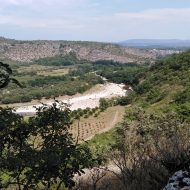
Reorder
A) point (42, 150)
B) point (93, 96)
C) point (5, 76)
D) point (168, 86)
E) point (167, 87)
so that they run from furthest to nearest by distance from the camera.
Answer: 1. point (93, 96)
2. point (168, 86)
3. point (167, 87)
4. point (42, 150)
5. point (5, 76)

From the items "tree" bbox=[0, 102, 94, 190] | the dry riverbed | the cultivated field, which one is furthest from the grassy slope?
"tree" bbox=[0, 102, 94, 190]

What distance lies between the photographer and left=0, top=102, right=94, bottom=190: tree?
698 centimetres

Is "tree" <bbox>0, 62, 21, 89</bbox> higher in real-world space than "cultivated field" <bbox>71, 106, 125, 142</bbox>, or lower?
higher

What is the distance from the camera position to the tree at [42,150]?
6.98 m

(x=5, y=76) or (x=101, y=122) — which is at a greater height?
(x=5, y=76)

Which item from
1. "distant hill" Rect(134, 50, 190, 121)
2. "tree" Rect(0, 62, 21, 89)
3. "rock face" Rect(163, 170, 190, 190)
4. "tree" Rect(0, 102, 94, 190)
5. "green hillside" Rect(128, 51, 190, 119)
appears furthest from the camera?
"green hillside" Rect(128, 51, 190, 119)

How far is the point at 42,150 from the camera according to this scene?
7277 mm

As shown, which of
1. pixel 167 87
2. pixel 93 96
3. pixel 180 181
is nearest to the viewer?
pixel 180 181

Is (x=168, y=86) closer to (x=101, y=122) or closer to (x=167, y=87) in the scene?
(x=167, y=87)

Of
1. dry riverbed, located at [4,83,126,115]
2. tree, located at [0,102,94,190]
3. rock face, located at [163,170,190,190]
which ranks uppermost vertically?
tree, located at [0,102,94,190]

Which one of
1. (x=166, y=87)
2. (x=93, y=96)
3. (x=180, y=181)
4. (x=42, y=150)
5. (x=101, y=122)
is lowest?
(x=93, y=96)

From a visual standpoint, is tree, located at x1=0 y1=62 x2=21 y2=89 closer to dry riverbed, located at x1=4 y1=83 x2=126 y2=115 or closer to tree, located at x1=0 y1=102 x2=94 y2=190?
tree, located at x1=0 y1=102 x2=94 y2=190

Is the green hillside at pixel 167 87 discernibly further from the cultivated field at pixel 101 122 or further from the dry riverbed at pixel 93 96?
the dry riverbed at pixel 93 96

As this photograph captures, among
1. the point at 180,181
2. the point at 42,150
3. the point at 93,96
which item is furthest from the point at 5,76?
the point at 93,96
